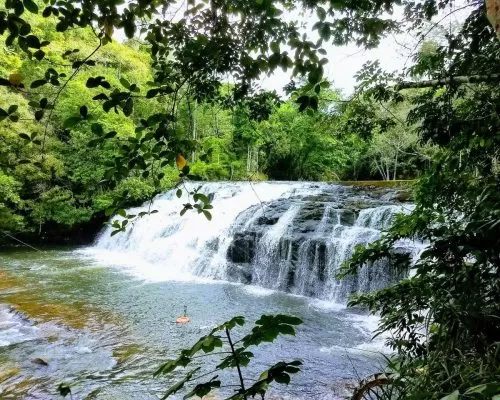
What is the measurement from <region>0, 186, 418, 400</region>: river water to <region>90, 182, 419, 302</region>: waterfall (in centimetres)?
5

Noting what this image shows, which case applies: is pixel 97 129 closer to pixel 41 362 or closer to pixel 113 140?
pixel 113 140

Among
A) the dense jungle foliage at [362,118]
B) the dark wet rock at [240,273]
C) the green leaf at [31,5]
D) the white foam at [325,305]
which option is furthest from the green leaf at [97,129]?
the dark wet rock at [240,273]

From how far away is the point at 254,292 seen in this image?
948cm

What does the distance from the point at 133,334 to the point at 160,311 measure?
4.16ft

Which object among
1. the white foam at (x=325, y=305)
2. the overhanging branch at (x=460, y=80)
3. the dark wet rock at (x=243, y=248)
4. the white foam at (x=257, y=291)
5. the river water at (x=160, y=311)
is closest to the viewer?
the overhanging branch at (x=460, y=80)

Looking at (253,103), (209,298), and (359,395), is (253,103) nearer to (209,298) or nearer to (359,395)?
(359,395)

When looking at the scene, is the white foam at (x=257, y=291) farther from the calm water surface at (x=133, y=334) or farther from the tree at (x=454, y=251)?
the tree at (x=454, y=251)

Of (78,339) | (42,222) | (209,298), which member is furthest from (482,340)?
(42,222)

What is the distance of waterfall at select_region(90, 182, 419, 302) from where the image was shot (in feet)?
30.7

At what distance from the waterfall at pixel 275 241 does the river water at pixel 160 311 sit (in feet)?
0.16

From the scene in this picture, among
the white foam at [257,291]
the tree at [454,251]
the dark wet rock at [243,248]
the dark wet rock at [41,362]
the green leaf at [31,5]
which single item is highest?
the green leaf at [31,5]

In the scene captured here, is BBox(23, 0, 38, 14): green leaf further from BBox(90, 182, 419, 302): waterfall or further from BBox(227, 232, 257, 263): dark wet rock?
BBox(227, 232, 257, 263): dark wet rock

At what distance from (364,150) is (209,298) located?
1983 centimetres

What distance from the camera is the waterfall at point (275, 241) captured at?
9.36 m
